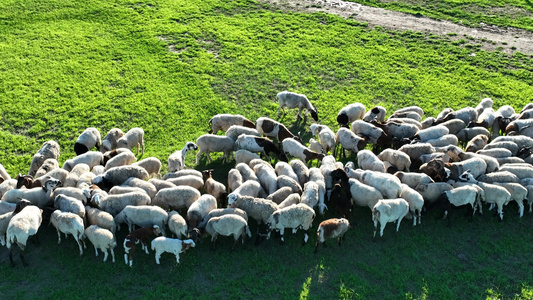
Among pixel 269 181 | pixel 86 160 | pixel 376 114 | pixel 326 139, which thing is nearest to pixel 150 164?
pixel 86 160

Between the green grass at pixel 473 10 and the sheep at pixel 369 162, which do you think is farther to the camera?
the green grass at pixel 473 10

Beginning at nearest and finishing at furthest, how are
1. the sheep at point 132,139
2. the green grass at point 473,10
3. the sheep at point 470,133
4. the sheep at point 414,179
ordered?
the sheep at point 414,179 < the sheep at point 132,139 < the sheep at point 470,133 < the green grass at point 473,10

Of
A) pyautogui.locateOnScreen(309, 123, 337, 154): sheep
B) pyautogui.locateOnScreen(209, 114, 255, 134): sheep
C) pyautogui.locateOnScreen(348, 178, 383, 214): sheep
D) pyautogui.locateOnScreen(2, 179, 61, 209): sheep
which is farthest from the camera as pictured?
pyautogui.locateOnScreen(209, 114, 255, 134): sheep

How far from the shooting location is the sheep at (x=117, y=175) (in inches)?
531

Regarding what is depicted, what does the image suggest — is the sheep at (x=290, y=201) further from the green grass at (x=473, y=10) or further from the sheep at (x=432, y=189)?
the green grass at (x=473, y=10)

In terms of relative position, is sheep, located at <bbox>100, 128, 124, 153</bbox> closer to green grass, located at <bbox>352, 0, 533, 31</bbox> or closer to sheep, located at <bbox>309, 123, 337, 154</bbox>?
sheep, located at <bbox>309, 123, 337, 154</bbox>

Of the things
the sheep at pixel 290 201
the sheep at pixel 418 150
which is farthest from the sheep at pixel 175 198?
the sheep at pixel 418 150

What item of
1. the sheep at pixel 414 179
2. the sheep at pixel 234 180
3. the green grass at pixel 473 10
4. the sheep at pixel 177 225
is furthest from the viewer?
the green grass at pixel 473 10

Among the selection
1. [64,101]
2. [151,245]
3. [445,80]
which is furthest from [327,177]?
[64,101]

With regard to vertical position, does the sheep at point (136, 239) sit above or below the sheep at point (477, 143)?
below

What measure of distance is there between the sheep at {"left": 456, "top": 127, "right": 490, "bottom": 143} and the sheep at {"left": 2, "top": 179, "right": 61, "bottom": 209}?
41.6 ft

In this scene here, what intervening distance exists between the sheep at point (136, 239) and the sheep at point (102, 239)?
33cm

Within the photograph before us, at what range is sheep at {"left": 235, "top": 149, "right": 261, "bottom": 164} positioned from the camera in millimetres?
14859

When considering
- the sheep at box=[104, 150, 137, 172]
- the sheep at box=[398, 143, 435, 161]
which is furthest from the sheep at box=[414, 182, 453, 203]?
the sheep at box=[104, 150, 137, 172]
